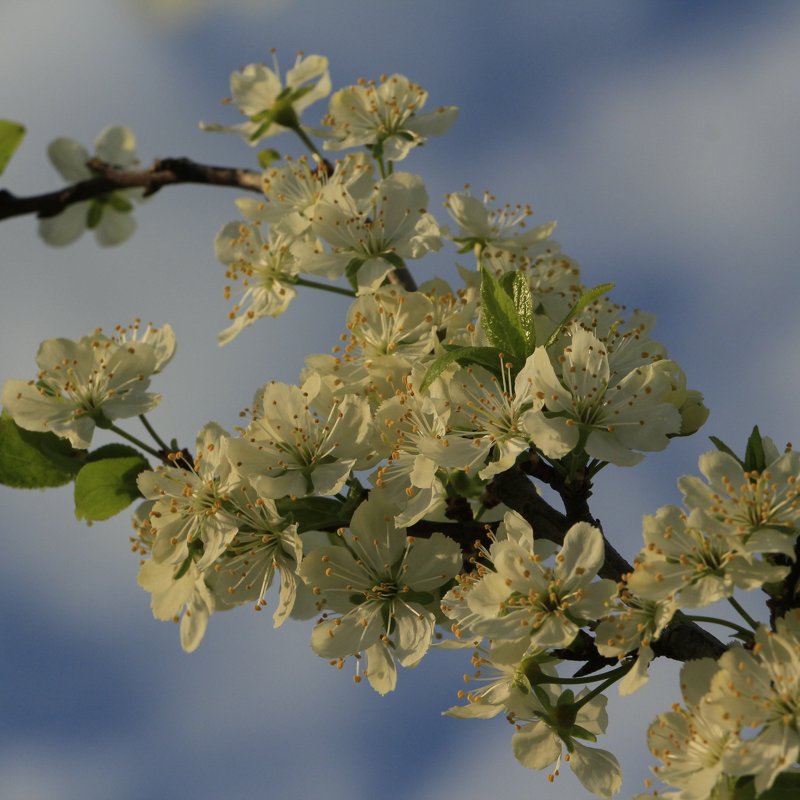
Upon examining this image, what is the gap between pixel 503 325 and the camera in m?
2.95

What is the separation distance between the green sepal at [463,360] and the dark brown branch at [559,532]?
0.30m

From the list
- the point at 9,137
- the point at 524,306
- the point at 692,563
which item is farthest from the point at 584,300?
the point at 9,137

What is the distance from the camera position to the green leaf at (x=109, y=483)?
3383 mm

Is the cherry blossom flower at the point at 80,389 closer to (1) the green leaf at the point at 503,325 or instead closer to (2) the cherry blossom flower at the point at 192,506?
(2) the cherry blossom flower at the point at 192,506

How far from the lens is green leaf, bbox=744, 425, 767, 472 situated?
9.11ft

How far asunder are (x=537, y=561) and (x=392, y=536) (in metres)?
0.43

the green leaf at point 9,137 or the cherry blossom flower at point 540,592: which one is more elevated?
the green leaf at point 9,137

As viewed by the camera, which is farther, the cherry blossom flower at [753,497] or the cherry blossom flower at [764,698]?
the cherry blossom flower at [753,497]

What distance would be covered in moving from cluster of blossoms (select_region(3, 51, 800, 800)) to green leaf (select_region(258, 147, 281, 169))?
1374 millimetres

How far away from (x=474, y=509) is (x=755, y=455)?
2.73 ft

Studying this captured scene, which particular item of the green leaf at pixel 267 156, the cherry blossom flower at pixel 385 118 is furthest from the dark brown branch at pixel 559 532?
the green leaf at pixel 267 156

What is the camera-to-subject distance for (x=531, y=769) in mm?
3047

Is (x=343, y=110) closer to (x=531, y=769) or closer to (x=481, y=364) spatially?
(x=481, y=364)

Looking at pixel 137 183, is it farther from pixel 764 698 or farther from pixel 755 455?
pixel 764 698
